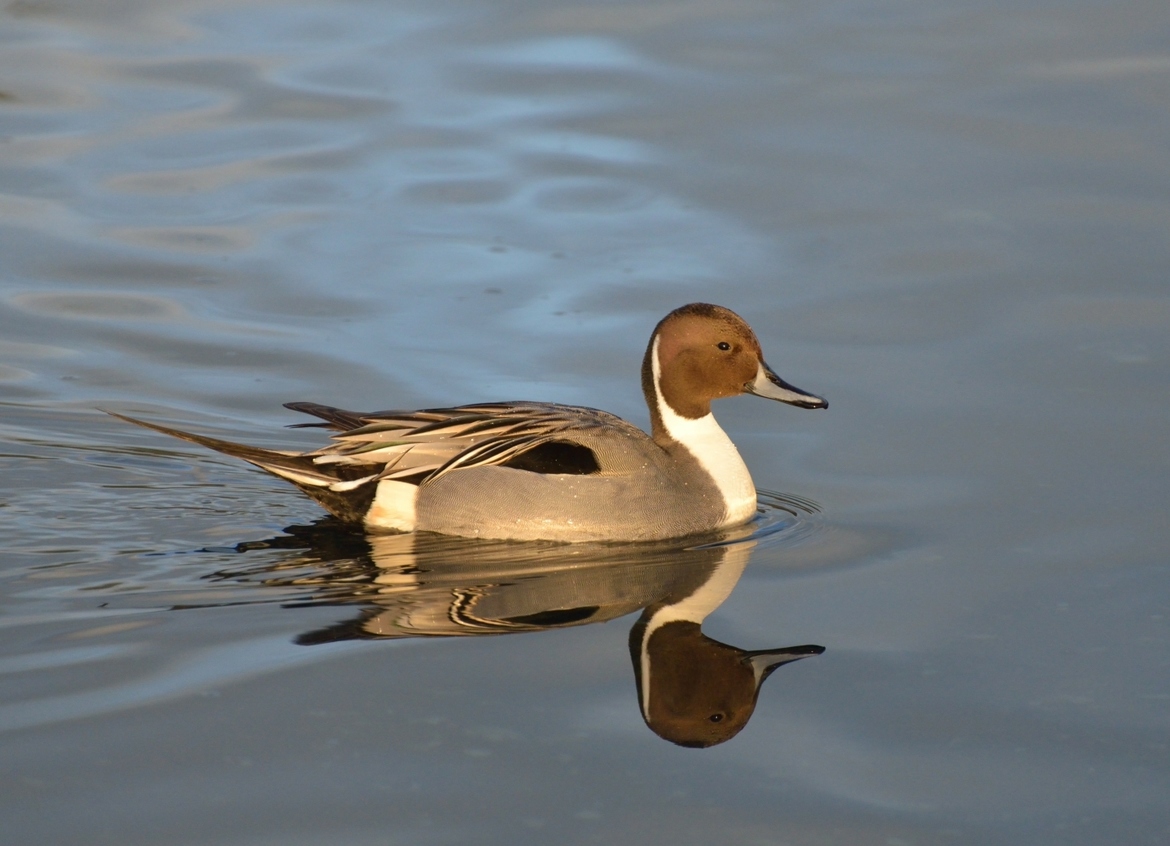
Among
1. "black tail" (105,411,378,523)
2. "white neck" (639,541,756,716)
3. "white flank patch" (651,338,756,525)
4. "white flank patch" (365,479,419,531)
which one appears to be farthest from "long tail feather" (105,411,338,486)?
"white neck" (639,541,756,716)

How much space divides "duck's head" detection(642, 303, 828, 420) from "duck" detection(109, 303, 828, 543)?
0.7 inches

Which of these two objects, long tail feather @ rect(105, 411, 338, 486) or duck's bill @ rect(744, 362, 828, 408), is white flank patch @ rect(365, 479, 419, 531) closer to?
long tail feather @ rect(105, 411, 338, 486)

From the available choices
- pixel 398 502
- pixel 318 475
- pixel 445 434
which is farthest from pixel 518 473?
pixel 318 475

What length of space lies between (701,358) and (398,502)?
138 centimetres

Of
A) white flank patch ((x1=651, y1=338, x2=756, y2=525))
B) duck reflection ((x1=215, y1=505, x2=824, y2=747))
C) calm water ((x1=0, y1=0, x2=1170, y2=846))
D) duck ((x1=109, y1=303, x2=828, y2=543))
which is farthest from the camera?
white flank patch ((x1=651, y1=338, x2=756, y2=525))

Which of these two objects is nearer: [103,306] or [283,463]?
[283,463]

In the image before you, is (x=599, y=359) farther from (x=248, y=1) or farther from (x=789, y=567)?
(x=248, y=1)

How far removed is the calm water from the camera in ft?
14.4

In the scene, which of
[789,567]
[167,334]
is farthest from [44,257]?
[789,567]

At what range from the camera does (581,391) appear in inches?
312

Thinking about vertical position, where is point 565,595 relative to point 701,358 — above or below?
below

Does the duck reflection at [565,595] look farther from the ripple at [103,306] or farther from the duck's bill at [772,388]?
the ripple at [103,306]

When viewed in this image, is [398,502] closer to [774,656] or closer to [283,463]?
[283,463]

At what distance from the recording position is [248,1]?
14.7 metres
